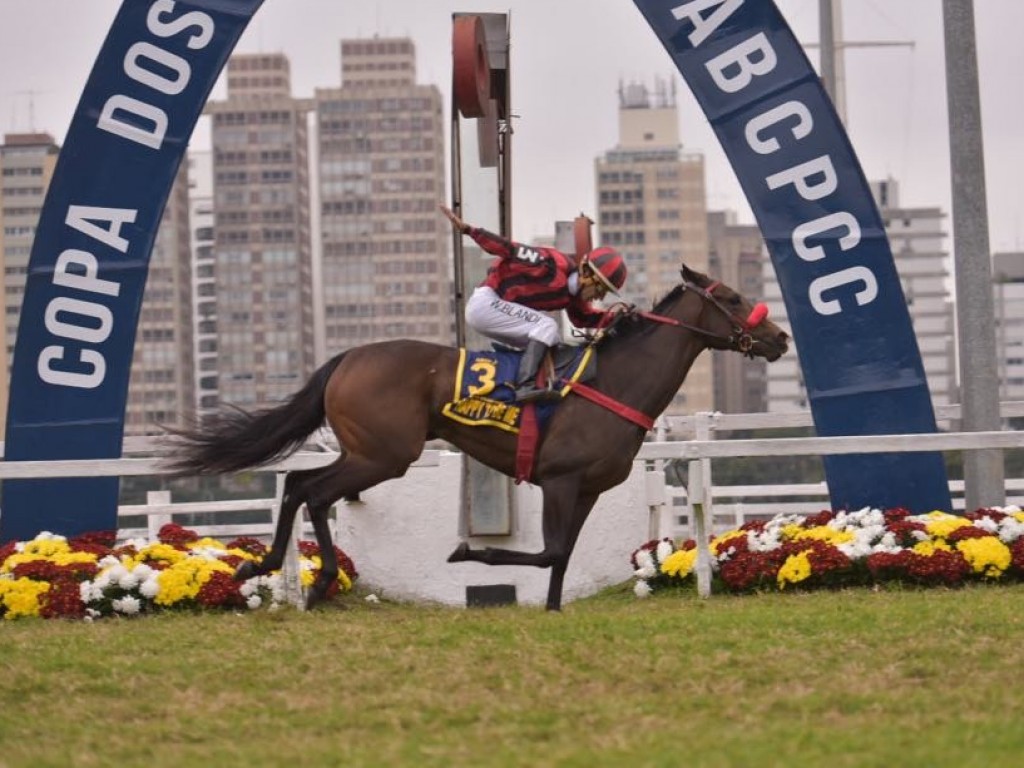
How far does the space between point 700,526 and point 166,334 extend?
160 meters

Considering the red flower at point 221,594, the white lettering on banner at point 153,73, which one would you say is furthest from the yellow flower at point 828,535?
the white lettering on banner at point 153,73

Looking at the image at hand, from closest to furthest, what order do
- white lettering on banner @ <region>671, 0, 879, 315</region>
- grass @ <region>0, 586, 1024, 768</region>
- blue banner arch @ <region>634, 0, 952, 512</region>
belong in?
grass @ <region>0, 586, 1024, 768</region>, blue banner arch @ <region>634, 0, 952, 512</region>, white lettering on banner @ <region>671, 0, 879, 315</region>

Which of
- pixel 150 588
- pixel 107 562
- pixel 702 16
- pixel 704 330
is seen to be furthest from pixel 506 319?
pixel 702 16

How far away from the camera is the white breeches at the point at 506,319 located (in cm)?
1109

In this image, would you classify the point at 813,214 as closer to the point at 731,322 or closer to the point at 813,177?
the point at 813,177

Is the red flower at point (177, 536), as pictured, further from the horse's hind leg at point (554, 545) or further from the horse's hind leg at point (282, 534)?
the horse's hind leg at point (554, 545)

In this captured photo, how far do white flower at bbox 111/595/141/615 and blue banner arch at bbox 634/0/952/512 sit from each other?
187 inches

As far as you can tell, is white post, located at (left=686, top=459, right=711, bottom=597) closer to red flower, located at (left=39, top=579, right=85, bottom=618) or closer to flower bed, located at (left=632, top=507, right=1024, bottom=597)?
flower bed, located at (left=632, top=507, right=1024, bottom=597)

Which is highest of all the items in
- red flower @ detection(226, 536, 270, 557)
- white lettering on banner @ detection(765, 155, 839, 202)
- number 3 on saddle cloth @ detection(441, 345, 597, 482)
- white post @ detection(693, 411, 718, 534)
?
white lettering on banner @ detection(765, 155, 839, 202)

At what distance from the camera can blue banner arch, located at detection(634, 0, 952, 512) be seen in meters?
13.4

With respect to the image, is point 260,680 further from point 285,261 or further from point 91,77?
point 285,261

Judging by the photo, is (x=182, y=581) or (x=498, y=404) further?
(x=182, y=581)

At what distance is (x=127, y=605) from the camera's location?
1148 cm

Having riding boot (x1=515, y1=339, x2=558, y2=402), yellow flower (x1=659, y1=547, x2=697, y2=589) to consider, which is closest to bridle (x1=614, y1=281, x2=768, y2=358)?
riding boot (x1=515, y1=339, x2=558, y2=402)
